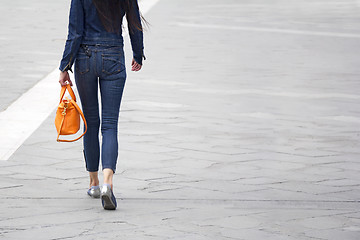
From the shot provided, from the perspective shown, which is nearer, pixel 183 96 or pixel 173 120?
pixel 173 120

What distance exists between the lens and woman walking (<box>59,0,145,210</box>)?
4.98 metres

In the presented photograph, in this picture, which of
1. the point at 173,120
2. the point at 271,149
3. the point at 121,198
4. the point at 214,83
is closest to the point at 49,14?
the point at 214,83

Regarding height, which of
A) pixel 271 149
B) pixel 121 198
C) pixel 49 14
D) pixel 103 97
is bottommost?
pixel 49 14

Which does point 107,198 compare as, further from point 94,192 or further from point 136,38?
point 136,38

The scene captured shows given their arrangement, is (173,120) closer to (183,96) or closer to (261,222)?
(183,96)

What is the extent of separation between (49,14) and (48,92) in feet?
32.5

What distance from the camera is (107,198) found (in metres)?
4.95

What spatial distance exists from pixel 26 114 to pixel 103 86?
10.6ft

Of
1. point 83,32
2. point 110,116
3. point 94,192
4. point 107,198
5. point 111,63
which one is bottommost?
point 94,192

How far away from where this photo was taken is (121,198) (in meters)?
5.40

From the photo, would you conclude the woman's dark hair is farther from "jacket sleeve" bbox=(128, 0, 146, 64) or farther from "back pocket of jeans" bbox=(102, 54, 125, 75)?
"back pocket of jeans" bbox=(102, 54, 125, 75)

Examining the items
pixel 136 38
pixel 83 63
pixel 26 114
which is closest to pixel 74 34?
pixel 83 63

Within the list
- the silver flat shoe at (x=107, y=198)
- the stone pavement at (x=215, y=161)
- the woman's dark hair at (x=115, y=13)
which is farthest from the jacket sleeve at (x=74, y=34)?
the stone pavement at (x=215, y=161)

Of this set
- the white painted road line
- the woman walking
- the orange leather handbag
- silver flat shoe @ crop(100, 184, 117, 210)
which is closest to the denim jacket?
the woman walking
